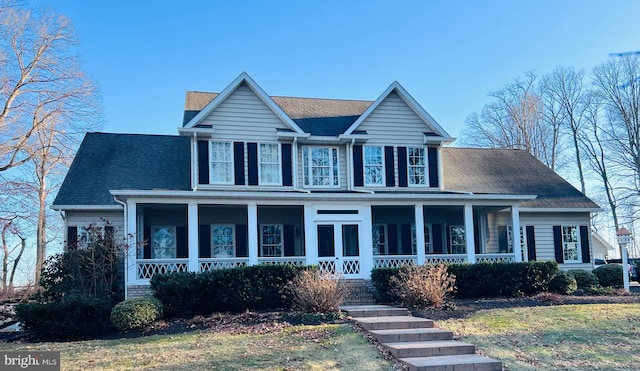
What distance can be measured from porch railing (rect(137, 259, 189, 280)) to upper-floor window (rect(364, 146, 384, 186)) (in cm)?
749

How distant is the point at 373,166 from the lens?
20828 mm

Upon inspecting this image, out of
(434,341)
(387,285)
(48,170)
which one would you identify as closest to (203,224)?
(387,285)

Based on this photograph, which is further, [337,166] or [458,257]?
[337,166]

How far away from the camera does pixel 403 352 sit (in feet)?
33.1

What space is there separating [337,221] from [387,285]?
2.94 metres

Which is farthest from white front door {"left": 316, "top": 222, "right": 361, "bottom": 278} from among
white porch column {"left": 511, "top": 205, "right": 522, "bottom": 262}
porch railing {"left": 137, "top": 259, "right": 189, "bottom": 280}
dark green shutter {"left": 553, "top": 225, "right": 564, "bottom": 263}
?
dark green shutter {"left": 553, "top": 225, "right": 564, "bottom": 263}

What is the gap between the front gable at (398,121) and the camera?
68.7 ft

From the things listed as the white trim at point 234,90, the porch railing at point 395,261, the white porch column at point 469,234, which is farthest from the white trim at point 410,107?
the porch railing at point 395,261

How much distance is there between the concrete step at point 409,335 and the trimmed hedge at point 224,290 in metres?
3.99

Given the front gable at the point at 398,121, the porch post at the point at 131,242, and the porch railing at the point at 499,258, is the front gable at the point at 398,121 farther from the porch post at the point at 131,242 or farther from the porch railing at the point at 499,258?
the porch post at the point at 131,242

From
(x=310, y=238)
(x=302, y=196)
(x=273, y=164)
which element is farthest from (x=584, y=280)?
(x=273, y=164)

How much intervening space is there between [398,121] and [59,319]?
13.5 meters

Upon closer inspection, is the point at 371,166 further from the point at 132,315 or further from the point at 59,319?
the point at 59,319

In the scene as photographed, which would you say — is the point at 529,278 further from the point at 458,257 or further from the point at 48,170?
the point at 48,170
